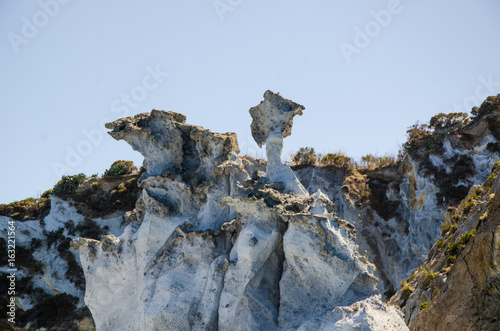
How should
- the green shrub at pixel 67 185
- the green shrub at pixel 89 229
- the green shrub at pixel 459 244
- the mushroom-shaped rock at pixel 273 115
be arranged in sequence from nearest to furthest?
the mushroom-shaped rock at pixel 273 115 → the green shrub at pixel 459 244 → the green shrub at pixel 89 229 → the green shrub at pixel 67 185

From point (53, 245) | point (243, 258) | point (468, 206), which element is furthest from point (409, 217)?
point (53, 245)

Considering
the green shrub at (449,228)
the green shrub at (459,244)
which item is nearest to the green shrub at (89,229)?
the green shrub at (449,228)

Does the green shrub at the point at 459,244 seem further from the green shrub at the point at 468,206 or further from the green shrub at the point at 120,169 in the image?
the green shrub at the point at 120,169

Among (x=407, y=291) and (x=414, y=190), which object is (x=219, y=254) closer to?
(x=407, y=291)

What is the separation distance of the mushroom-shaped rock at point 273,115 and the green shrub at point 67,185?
14.6 metres

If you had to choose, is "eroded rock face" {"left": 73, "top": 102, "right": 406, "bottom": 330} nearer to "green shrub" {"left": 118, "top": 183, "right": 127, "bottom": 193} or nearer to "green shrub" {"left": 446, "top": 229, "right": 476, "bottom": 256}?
"green shrub" {"left": 446, "top": 229, "right": 476, "bottom": 256}

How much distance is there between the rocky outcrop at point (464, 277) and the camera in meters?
13.1

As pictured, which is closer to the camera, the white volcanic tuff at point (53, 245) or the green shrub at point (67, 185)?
the white volcanic tuff at point (53, 245)

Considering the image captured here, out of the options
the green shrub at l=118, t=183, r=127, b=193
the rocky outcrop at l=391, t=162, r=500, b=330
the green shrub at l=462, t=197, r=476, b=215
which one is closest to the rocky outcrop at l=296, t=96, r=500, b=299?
the green shrub at l=462, t=197, r=476, b=215

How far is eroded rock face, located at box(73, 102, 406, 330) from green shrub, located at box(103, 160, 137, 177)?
42.4ft

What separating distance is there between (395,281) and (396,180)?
6.02 metres

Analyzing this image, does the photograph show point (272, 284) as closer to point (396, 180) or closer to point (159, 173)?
point (159, 173)

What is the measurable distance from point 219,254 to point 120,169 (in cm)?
1646

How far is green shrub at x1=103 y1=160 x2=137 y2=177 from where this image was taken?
2860 cm
